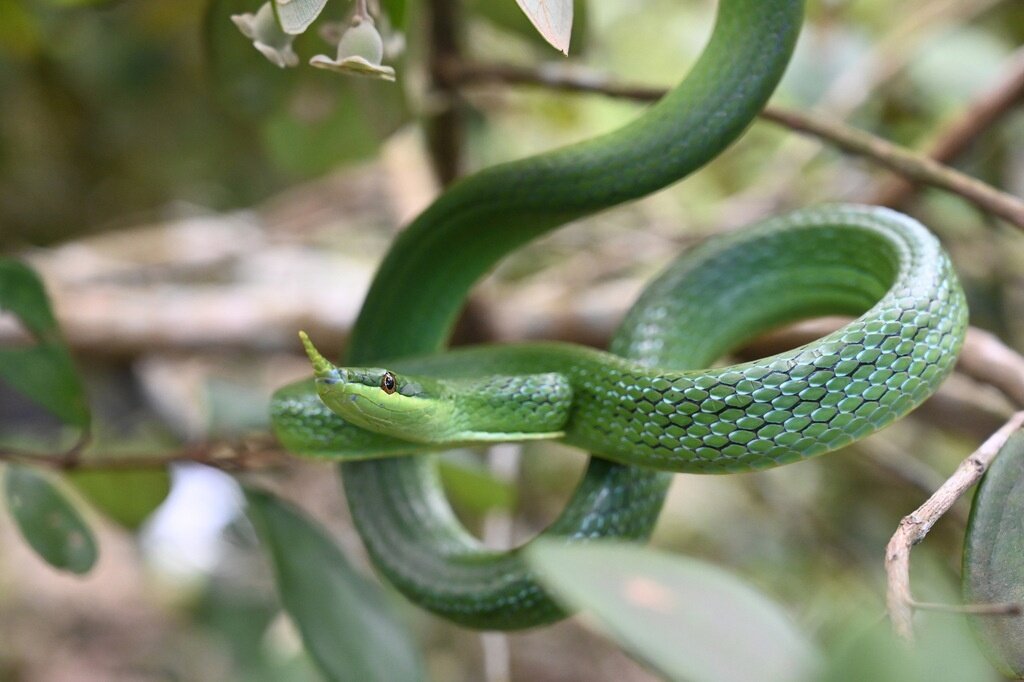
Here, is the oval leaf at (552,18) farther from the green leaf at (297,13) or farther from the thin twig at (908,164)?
the thin twig at (908,164)

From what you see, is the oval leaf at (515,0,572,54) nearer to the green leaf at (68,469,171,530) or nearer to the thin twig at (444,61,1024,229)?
the thin twig at (444,61,1024,229)

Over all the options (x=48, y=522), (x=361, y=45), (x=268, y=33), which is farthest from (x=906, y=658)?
(x=48, y=522)

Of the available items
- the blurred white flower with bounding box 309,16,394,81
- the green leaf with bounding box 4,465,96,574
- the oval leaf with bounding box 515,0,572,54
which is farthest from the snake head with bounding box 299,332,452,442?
the green leaf with bounding box 4,465,96,574

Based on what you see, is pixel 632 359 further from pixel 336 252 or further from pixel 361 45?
pixel 336 252

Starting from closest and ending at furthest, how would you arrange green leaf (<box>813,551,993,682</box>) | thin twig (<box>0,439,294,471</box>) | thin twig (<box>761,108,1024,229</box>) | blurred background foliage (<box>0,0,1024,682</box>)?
green leaf (<box>813,551,993,682</box>) < thin twig (<box>761,108,1024,229</box>) < thin twig (<box>0,439,294,471</box>) < blurred background foliage (<box>0,0,1024,682</box>)

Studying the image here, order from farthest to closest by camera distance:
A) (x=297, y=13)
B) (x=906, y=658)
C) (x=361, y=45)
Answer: (x=361, y=45), (x=297, y=13), (x=906, y=658)
